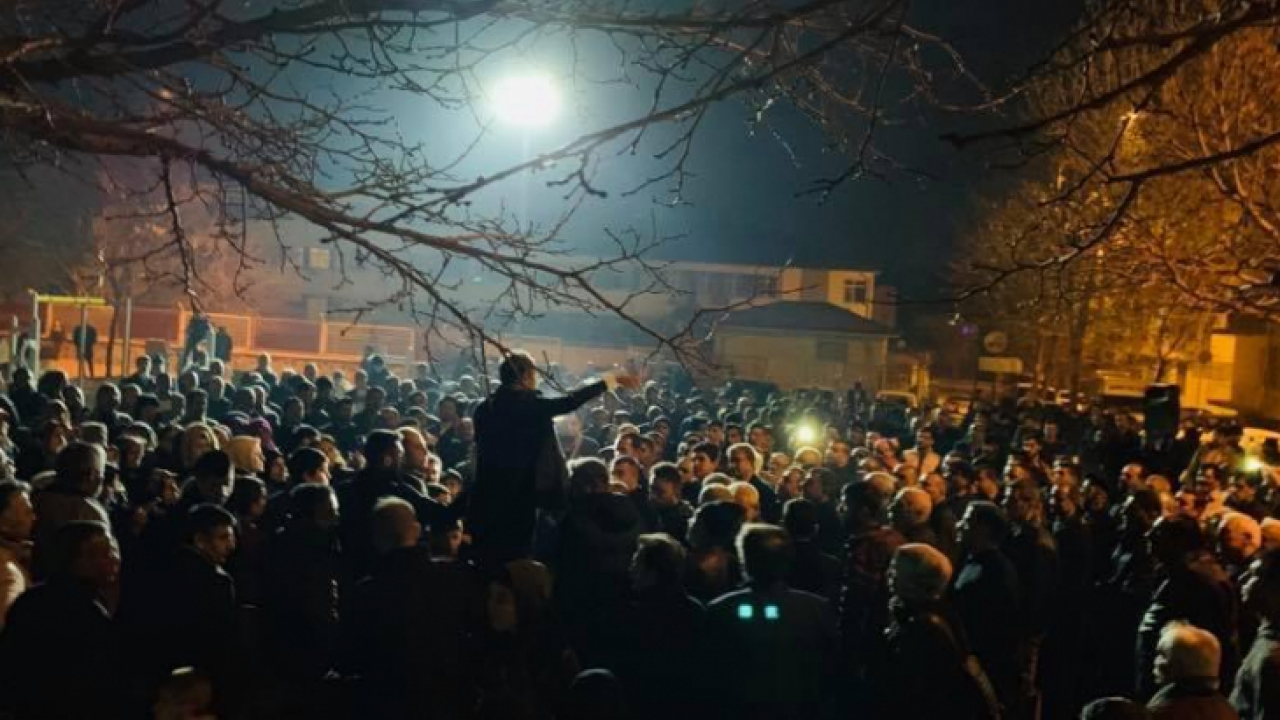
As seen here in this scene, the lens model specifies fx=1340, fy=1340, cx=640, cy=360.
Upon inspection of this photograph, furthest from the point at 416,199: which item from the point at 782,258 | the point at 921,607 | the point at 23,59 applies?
the point at 782,258

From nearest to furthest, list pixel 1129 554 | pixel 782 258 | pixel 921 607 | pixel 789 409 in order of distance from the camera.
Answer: pixel 921 607, pixel 1129 554, pixel 789 409, pixel 782 258

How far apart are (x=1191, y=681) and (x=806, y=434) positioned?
35.3ft

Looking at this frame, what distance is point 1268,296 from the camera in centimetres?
1518

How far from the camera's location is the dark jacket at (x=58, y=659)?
492 cm

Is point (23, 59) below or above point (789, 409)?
above

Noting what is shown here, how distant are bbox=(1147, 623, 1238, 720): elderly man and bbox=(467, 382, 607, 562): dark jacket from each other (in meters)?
3.81

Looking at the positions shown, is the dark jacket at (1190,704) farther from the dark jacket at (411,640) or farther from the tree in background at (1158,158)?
the dark jacket at (411,640)

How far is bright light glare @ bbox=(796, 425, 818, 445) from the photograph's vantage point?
15828mm

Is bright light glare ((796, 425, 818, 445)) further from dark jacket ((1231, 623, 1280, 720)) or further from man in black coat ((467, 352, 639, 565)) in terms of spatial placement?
dark jacket ((1231, 623, 1280, 720))

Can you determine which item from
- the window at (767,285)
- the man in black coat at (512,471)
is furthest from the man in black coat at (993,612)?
the man in black coat at (512,471)

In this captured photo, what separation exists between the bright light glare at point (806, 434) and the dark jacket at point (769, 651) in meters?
9.72

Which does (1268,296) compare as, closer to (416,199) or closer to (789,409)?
(789,409)

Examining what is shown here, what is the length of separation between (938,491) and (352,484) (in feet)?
15.6

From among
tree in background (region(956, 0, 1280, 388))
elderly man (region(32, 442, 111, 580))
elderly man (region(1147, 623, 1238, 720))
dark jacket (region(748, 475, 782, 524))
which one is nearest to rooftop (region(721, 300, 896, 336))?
tree in background (region(956, 0, 1280, 388))
